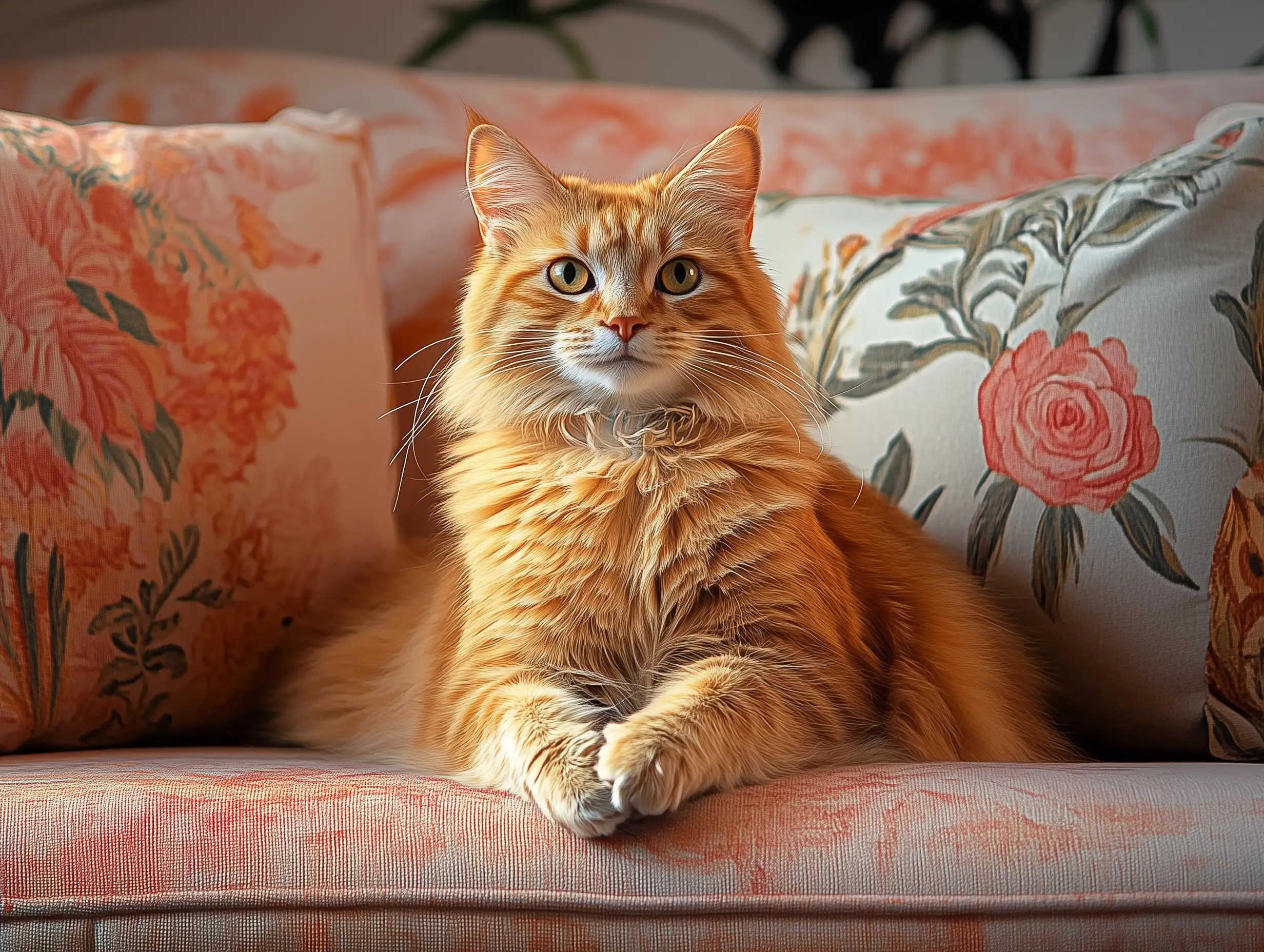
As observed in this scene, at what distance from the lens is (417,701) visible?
1.10 meters

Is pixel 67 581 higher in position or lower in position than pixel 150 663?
higher

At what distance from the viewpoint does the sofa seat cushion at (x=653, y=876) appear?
73 cm

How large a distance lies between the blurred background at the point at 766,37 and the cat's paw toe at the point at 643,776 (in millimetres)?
1514

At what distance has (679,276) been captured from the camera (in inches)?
43.2

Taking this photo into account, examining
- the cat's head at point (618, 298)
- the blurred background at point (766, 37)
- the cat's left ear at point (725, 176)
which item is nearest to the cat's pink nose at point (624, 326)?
the cat's head at point (618, 298)

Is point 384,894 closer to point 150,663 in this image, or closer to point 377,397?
point 150,663

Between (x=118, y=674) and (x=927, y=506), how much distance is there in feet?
2.91

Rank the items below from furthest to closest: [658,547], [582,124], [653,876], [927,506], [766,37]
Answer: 1. [766,37]
2. [582,124]
3. [927,506]
4. [658,547]
5. [653,876]

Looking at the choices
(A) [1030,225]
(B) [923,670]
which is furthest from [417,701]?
(A) [1030,225]

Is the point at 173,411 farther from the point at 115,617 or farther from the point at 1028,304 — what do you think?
the point at 1028,304

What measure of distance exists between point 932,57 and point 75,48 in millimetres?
1558

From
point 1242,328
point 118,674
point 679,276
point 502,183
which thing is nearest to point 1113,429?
point 1242,328

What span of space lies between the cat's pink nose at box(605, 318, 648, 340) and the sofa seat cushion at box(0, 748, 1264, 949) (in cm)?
44

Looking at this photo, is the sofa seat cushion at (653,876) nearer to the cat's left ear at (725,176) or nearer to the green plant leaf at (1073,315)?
the green plant leaf at (1073,315)
